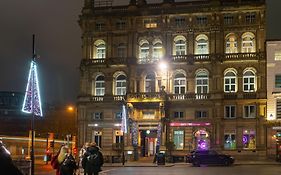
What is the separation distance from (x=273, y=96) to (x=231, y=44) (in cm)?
799

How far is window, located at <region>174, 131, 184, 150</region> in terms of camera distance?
6569cm

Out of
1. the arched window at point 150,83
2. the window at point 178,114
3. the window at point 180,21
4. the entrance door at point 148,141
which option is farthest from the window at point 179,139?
the window at point 180,21

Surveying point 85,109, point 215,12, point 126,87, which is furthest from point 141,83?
point 215,12

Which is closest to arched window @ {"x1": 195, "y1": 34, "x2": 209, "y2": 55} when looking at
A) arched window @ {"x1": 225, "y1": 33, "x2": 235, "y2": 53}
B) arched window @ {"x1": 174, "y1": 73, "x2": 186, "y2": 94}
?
arched window @ {"x1": 225, "y1": 33, "x2": 235, "y2": 53}

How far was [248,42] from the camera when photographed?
6562 centimetres

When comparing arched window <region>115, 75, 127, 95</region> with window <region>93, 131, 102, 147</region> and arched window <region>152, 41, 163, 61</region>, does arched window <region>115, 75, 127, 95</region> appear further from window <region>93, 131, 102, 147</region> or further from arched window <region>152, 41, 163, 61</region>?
window <region>93, 131, 102, 147</region>

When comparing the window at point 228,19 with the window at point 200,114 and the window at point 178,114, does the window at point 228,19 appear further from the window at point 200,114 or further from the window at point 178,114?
the window at point 178,114

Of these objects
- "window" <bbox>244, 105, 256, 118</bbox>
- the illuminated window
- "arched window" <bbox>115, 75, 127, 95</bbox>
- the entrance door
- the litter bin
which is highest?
"arched window" <bbox>115, 75, 127, 95</bbox>

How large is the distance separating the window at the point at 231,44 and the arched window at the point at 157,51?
802 cm

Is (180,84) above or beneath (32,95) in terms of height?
above

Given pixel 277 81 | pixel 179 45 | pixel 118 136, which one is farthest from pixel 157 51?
pixel 277 81

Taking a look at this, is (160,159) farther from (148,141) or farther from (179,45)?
(179,45)

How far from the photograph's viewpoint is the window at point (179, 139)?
2586 inches

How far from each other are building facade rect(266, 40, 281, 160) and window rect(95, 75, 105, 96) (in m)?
20.4
